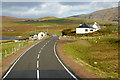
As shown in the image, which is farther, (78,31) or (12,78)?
(78,31)

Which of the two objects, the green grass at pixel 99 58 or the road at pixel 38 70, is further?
the green grass at pixel 99 58

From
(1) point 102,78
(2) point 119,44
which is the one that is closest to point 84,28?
(2) point 119,44

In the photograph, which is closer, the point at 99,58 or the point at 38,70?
the point at 38,70

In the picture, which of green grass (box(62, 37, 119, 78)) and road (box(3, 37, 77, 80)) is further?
green grass (box(62, 37, 119, 78))

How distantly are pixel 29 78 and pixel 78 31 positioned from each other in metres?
70.0

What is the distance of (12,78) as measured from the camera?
39.7 ft

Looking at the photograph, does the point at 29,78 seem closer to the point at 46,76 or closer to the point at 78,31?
the point at 46,76

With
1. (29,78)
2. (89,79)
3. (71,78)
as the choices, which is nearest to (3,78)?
(29,78)

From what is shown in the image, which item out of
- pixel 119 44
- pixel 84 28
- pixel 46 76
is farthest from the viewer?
pixel 84 28

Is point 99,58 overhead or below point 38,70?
below

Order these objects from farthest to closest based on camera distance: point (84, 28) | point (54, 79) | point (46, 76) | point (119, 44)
Answer: point (84, 28)
point (119, 44)
point (46, 76)
point (54, 79)

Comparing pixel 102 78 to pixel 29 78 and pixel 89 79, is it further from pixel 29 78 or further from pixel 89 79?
pixel 29 78

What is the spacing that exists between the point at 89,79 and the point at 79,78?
76 centimetres

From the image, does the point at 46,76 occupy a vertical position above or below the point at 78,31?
below
